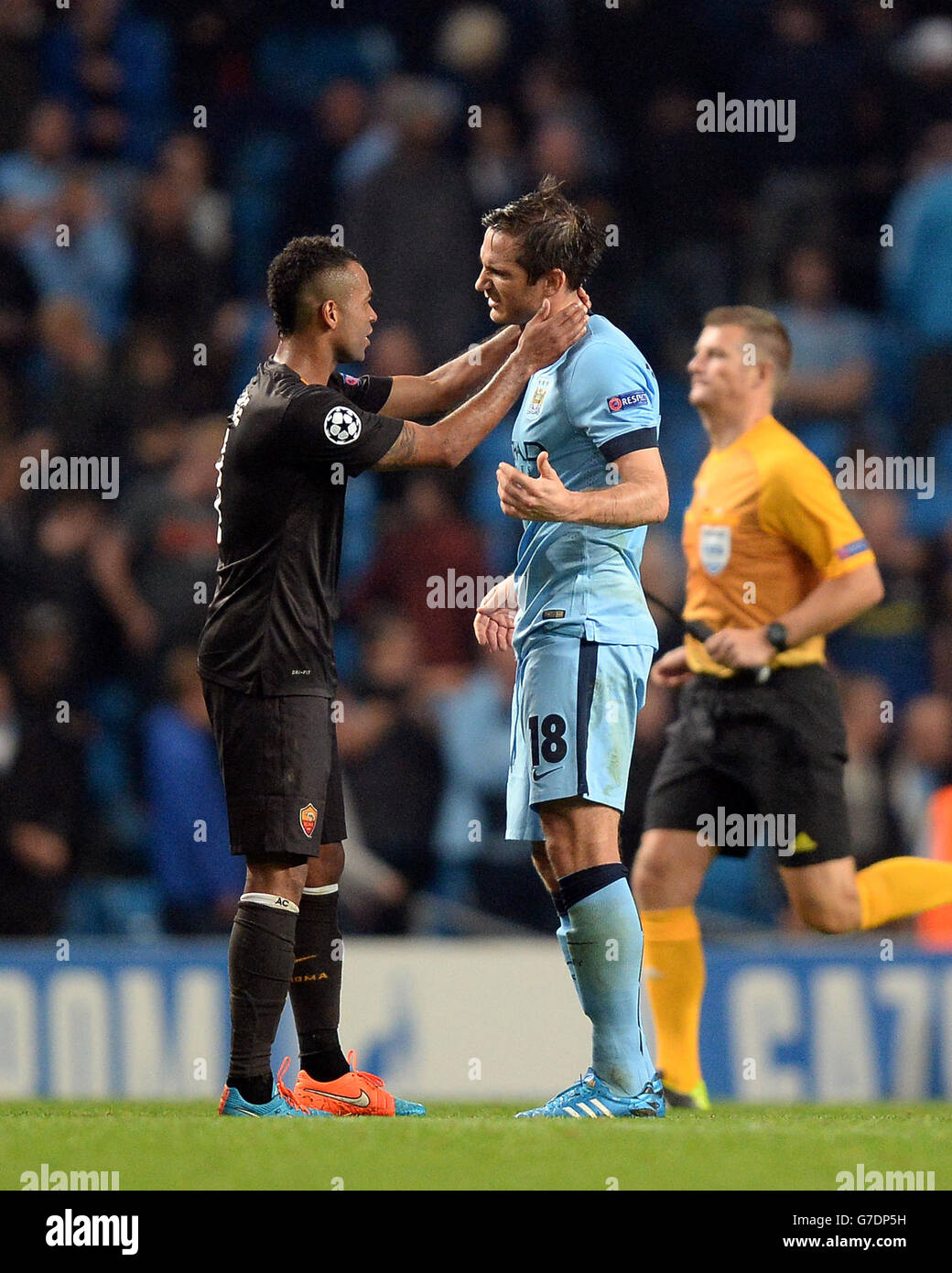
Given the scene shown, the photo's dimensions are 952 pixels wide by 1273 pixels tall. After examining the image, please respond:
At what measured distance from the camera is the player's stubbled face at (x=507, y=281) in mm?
5027

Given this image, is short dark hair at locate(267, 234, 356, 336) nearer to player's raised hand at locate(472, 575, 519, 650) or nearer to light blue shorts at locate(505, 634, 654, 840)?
player's raised hand at locate(472, 575, 519, 650)

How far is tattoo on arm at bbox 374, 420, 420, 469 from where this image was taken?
483 cm

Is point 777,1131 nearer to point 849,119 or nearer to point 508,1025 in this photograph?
point 508,1025

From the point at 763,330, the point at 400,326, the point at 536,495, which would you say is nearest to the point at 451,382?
the point at 536,495

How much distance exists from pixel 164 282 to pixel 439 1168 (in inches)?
286

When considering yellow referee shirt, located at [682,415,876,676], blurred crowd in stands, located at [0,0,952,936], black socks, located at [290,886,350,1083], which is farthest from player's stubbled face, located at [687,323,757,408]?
blurred crowd in stands, located at [0,0,952,936]

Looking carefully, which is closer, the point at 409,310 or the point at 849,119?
the point at 409,310

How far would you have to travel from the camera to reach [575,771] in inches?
190

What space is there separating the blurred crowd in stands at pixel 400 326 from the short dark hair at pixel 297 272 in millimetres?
3818

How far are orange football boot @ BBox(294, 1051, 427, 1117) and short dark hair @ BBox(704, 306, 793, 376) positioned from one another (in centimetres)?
269

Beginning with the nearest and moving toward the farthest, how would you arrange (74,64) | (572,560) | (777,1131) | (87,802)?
1. (777,1131)
2. (572,560)
3. (87,802)
4. (74,64)

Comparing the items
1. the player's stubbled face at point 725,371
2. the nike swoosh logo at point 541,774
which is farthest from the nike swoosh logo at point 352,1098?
the player's stubbled face at point 725,371

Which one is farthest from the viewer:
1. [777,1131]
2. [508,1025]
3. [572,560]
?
[508,1025]

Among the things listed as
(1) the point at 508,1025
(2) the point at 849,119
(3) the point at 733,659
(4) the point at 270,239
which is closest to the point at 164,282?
(4) the point at 270,239
